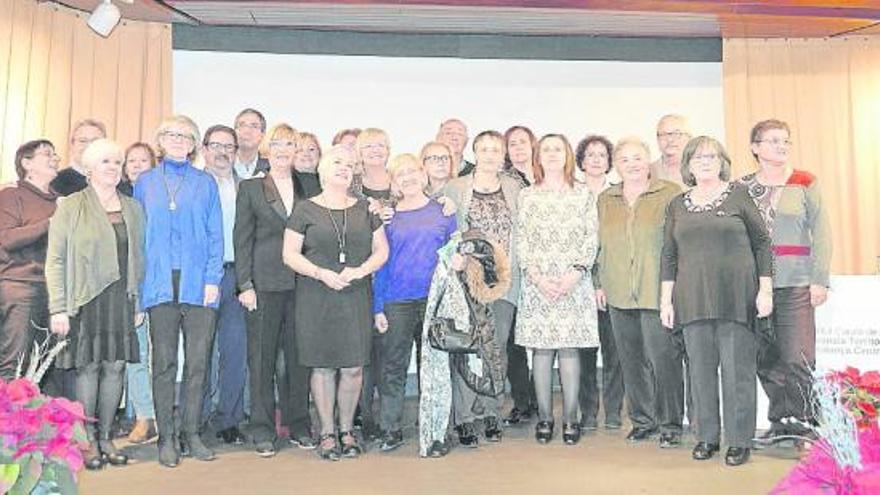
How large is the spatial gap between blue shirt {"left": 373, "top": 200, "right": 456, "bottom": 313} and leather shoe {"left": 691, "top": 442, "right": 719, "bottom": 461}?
1380mm

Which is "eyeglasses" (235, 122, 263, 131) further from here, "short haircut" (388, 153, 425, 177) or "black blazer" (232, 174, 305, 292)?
"short haircut" (388, 153, 425, 177)

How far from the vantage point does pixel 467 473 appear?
355 centimetres

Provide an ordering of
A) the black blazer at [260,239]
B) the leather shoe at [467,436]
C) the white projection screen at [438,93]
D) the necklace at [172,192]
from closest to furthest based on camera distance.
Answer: the necklace at [172,192] < the black blazer at [260,239] < the leather shoe at [467,436] < the white projection screen at [438,93]

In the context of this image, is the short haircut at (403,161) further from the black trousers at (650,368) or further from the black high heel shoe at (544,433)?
the black high heel shoe at (544,433)

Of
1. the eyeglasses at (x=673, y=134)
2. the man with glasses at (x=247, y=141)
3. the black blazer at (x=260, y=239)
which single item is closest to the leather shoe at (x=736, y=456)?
the eyeglasses at (x=673, y=134)

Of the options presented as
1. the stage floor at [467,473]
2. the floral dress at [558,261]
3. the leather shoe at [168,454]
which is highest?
the floral dress at [558,261]

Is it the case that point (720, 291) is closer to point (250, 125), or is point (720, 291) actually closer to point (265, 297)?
point (265, 297)

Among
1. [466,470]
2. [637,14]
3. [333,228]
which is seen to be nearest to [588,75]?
[637,14]

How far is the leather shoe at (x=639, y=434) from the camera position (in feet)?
13.8

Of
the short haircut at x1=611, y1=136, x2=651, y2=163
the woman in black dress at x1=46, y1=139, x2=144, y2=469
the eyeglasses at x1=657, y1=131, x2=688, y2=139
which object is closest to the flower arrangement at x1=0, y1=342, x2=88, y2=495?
the woman in black dress at x1=46, y1=139, x2=144, y2=469

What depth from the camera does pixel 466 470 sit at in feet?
11.8

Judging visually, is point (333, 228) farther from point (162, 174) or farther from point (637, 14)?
point (637, 14)

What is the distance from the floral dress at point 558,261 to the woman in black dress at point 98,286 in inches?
69.6

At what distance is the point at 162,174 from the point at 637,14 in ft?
12.9
